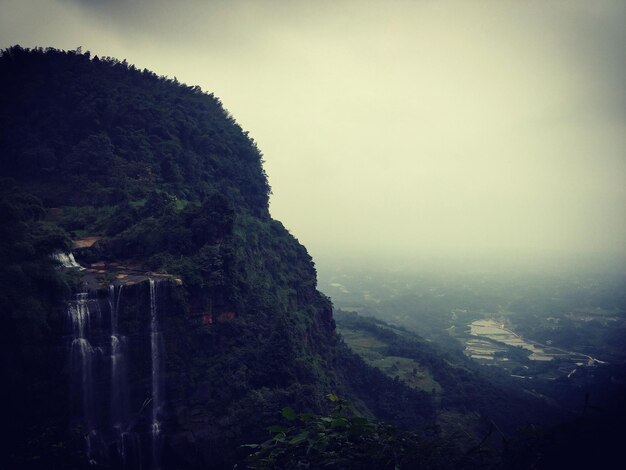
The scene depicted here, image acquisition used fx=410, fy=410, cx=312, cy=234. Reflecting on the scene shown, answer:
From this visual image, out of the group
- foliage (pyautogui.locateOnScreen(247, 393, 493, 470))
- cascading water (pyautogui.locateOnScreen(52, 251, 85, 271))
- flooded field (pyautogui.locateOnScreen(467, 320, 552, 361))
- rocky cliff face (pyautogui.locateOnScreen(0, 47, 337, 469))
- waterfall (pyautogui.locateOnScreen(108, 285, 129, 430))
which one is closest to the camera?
foliage (pyautogui.locateOnScreen(247, 393, 493, 470))

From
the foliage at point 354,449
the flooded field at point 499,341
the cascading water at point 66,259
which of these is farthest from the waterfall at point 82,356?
the flooded field at point 499,341

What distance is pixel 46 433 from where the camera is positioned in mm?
22656

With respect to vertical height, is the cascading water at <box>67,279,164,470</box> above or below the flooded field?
above

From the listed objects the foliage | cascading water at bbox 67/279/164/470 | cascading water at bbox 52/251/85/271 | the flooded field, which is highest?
cascading water at bbox 52/251/85/271

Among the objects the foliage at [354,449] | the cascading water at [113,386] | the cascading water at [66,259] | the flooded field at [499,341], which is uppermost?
the cascading water at [66,259]

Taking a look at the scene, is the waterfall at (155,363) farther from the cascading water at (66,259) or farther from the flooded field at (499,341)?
the flooded field at (499,341)

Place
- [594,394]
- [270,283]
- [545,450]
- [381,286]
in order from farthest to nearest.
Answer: [381,286]
[594,394]
[270,283]
[545,450]

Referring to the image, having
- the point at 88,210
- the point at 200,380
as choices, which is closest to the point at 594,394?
the point at 200,380

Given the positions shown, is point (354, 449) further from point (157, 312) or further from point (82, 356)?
point (157, 312)

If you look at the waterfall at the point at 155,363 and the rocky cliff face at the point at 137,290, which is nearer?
the rocky cliff face at the point at 137,290

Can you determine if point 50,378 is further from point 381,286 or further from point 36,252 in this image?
point 381,286

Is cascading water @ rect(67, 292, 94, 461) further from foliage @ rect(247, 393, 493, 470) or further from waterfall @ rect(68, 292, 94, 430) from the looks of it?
foliage @ rect(247, 393, 493, 470)

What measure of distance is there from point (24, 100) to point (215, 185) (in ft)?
67.2

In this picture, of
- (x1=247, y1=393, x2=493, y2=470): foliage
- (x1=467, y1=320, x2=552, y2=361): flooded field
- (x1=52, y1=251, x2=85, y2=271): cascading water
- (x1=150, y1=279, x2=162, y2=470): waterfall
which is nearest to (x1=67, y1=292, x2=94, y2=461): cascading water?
(x1=52, y1=251, x2=85, y2=271): cascading water
